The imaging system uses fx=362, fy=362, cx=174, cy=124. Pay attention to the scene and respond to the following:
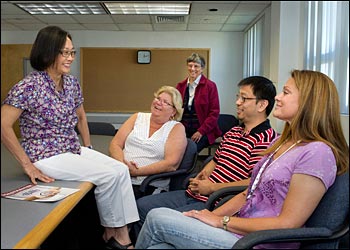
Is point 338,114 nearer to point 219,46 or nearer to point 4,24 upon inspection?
point 4,24

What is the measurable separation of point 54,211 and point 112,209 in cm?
56

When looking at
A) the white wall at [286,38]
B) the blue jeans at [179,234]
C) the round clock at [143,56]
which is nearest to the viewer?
the blue jeans at [179,234]

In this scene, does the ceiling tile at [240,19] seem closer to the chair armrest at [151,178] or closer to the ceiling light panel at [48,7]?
the ceiling light panel at [48,7]

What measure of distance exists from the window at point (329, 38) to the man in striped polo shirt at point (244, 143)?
0.80 meters

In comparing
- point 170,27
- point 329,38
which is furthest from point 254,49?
point 329,38

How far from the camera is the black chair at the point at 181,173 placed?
6.20 feet

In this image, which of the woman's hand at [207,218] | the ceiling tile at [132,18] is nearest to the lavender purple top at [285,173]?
the woman's hand at [207,218]

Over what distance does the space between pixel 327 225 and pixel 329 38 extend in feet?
6.51

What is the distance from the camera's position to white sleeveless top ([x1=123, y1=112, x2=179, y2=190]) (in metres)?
1.98

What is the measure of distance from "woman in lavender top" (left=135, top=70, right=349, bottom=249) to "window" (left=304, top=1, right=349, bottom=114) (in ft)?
3.85

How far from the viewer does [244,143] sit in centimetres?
160

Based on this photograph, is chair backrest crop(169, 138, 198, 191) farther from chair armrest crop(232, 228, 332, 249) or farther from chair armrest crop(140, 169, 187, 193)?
chair armrest crop(232, 228, 332, 249)

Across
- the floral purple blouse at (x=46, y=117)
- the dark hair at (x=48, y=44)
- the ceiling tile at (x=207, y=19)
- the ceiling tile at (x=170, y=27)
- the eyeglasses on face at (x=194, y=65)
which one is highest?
the ceiling tile at (x=170, y=27)

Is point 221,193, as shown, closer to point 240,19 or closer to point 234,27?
point 240,19
